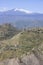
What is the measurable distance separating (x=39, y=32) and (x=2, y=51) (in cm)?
547

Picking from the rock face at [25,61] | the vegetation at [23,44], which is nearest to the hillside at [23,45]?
the vegetation at [23,44]

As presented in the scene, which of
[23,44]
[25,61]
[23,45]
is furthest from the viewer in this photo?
[23,44]

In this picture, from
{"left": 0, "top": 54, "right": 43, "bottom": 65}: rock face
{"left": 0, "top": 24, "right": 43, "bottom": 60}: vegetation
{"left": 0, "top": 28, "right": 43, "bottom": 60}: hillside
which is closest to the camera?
{"left": 0, "top": 54, "right": 43, "bottom": 65}: rock face

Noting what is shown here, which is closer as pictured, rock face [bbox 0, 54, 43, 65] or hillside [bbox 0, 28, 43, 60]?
rock face [bbox 0, 54, 43, 65]

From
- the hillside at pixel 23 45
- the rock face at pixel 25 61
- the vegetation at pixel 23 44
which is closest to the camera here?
the rock face at pixel 25 61

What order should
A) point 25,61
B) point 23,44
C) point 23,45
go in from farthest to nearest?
point 23,44
point 23,45
point 25,61

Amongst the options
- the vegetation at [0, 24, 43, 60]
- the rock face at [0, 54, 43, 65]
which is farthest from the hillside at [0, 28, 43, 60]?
the rock face at [0, 54, 43, 65]

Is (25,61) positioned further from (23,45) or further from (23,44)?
(23,44)

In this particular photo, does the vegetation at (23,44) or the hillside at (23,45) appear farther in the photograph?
the vegetation at (23,44)

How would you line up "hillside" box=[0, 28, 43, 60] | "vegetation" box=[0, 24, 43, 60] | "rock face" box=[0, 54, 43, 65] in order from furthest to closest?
"vegetation" box=[0, 24, 43, 60], "hillside" box=[0, 28, 43, 60], "rock face" box=[0, 54, 43, 65]

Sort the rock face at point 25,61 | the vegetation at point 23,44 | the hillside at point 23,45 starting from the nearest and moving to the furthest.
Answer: the rock face at point 25,61
the hillside at point 23,45
the vegetation at point 23,44

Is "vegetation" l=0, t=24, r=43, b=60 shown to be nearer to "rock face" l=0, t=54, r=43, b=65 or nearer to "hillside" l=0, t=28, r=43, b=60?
"hillside" l=0, t=28, r=43, b=60

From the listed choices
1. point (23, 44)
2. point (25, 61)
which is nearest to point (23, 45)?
point (23, 44)

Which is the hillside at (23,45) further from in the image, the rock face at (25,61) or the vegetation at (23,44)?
the rock face at (25,61)
